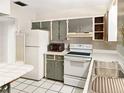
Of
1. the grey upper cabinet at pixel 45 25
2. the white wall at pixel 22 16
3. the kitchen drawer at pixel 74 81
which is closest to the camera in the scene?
the kitchen drawer at pixel 74 81

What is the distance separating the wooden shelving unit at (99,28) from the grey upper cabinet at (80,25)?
135 millimetres

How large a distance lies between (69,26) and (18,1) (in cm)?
157

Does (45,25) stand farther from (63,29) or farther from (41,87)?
(41,87)

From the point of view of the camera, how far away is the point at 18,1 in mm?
2887

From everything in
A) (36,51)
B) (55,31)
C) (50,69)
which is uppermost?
(55,31)

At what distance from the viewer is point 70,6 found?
10.9ft

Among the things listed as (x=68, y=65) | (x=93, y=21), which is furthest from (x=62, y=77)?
(x=93, y=21)

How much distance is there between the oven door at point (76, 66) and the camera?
107 inches

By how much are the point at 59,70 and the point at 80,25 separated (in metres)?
1.45

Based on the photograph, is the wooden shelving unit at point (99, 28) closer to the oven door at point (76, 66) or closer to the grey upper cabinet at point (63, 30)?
the oven door at point (76, 66)

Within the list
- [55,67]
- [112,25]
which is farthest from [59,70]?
[112,25]

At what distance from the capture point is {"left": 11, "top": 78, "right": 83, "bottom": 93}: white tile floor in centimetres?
265

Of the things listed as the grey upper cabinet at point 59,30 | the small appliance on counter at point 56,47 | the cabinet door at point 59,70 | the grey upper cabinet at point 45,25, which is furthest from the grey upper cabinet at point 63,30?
the cabinet door at point 59,70

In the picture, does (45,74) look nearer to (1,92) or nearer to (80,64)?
(80,64)
